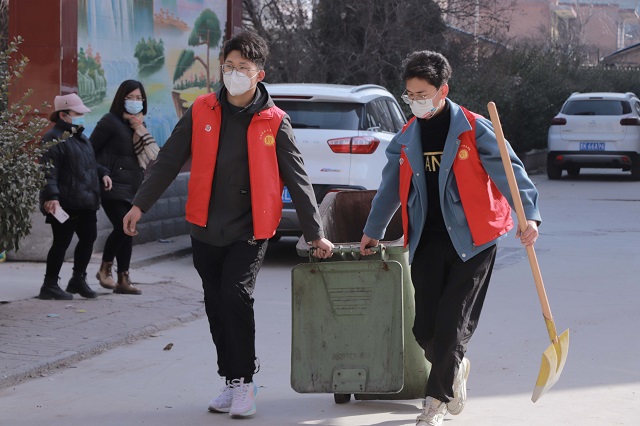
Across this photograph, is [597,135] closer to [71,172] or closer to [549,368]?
[71,172]

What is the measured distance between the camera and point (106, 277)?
9.35m

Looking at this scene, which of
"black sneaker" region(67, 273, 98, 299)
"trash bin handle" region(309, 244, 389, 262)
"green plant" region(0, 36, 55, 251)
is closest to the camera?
"trash bin handle" region(309, 244, 389, 262)

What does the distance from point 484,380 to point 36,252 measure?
18.7 ft

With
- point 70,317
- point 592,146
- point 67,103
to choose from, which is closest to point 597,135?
point 592,146

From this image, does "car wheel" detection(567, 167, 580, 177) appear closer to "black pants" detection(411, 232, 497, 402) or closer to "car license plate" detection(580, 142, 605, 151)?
"car license plate" detection(580, 142, 605, 151)

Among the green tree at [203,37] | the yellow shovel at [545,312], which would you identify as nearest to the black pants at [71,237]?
the yellow shovel at [545,312]

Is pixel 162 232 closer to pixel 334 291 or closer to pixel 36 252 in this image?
pixel 36 252

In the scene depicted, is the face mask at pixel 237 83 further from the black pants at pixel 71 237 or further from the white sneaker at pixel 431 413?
the black pants at pixel 71 237

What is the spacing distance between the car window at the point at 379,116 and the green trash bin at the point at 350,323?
5.54 m

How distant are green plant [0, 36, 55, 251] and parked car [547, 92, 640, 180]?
666 inches

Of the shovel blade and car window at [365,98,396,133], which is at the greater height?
car window at [365,98,396,133]

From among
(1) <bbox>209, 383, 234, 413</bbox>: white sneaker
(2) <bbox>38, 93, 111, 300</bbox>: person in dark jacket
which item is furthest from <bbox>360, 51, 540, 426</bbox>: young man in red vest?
(2) <bbox>38, 93, 111, 300</bbox>: person in dark jacket

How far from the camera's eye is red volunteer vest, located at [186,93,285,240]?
5.51 m

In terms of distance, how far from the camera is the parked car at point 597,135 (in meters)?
23.0
